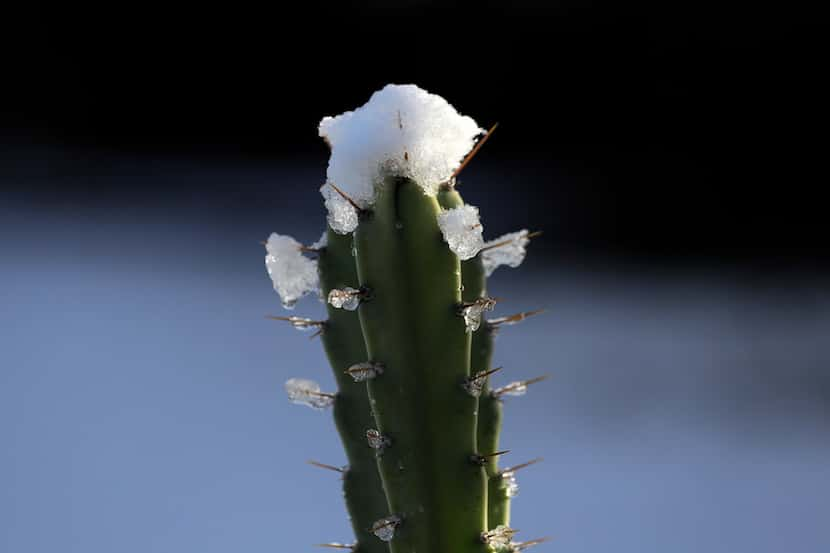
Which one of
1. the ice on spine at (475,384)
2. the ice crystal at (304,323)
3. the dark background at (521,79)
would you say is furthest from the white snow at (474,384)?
the dark background at (521,79)

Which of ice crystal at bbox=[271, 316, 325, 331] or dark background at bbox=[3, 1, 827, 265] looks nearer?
ice crystal at bbox=[271, 316, 325, 331]

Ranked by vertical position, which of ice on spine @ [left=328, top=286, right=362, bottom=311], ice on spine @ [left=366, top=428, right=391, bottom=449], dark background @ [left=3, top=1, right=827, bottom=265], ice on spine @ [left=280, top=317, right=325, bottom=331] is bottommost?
ice on spine @ [left=366, top=428, right=391, bottom=449]

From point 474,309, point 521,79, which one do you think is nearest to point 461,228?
point 474,309

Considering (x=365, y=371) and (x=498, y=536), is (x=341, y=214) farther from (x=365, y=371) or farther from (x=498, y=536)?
(x=498, y=536)

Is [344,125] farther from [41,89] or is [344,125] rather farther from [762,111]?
[762,111]

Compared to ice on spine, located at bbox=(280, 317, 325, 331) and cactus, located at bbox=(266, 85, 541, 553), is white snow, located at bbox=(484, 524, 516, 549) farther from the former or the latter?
ice on spine, located at bbox=(280, 317, 325, 331)

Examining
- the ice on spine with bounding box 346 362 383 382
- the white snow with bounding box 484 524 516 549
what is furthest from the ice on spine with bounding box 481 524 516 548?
the ice on spine with bounding box 346 362 383 382
